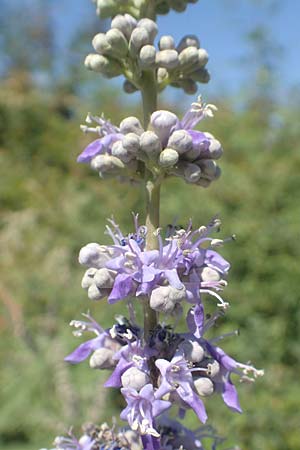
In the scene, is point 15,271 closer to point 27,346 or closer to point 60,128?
point 27,346

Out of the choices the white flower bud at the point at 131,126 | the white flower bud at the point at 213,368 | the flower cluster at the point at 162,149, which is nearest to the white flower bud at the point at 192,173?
the flower cluster at the point at 162,149

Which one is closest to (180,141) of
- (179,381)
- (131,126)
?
(131,126)

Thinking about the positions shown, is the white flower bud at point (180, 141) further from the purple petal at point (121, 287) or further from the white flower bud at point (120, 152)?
the purple petal at point (121, 287)

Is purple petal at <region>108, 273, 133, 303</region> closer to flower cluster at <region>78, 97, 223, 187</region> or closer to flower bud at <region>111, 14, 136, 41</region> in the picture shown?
flower cluster at <region>78, 97, 223, 187</region>

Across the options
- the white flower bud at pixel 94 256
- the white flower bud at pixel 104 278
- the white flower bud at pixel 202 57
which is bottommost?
the white flower bud at pixel 104 278

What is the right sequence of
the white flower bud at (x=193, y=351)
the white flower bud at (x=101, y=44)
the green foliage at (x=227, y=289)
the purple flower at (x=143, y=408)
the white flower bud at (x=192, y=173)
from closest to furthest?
the purple flower at (x=143, y=408) < the white flower bud at (x=193, y=351) < the white flower bud at (x=192, y=173) < the white flower bud at (x=101, y=44) < the green foliage at (x=227, y=289)

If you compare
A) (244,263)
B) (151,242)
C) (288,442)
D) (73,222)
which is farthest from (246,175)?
(151,242)
